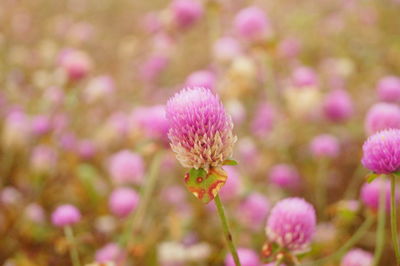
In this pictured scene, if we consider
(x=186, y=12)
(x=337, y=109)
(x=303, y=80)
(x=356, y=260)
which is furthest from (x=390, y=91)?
(x=186, y=12)

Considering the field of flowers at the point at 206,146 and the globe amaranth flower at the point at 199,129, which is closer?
the globe amaranth flower at the point at 199,129

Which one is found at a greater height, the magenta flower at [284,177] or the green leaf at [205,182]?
the magenta flower at [284,177]

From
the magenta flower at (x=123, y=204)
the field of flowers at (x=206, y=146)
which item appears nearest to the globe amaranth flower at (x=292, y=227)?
the field of flowers at (x=206, y=146)

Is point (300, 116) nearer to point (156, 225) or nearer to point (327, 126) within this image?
point (327, 126)

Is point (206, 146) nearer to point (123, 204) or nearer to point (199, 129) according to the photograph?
point (199, 129)

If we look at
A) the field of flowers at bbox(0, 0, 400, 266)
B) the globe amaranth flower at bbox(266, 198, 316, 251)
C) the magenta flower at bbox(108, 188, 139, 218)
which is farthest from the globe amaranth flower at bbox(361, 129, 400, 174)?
the magenta flower at bbox(108, 188, 139, 218)

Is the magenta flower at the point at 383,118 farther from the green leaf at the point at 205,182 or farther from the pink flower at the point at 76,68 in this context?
the pink flower at the point at 76,68

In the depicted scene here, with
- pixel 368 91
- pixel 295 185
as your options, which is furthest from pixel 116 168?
pixel 368 91
